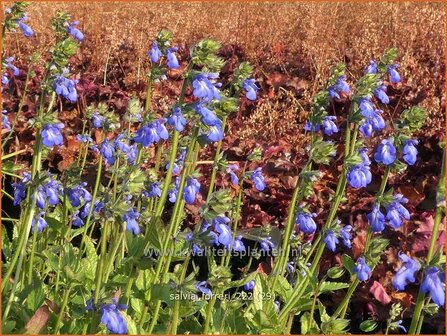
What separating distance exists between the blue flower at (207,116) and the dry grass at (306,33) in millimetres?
2557

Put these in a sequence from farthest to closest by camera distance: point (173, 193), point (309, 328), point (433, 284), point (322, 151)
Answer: point (173, 193)
point (309, 328)
point (322, 151)
point (433, 284)

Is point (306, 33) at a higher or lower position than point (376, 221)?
higher

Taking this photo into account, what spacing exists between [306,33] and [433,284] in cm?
550

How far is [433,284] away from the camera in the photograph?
6.12 ft

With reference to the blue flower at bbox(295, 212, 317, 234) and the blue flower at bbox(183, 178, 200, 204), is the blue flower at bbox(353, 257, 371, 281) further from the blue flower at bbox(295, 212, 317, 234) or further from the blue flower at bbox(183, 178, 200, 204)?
the blue flower at bbox(183, 178, 200, 204)

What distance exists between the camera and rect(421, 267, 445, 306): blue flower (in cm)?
186

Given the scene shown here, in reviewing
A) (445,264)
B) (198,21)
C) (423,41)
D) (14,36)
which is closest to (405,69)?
(423,41)

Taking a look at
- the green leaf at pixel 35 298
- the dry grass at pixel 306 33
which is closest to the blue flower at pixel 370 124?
the green leaf at pixel 35 298

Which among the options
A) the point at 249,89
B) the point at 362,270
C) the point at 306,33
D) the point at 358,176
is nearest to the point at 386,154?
the point at 358,176

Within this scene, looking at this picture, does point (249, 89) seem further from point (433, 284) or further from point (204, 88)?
point (433, 284)

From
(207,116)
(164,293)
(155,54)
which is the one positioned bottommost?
(164,293)

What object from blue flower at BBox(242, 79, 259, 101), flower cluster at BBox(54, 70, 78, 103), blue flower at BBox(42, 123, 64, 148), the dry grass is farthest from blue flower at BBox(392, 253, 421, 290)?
the dry grass

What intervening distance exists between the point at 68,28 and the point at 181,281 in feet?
5.08

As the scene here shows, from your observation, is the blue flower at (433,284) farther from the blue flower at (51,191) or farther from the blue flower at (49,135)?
the blue flower at (51,191)
